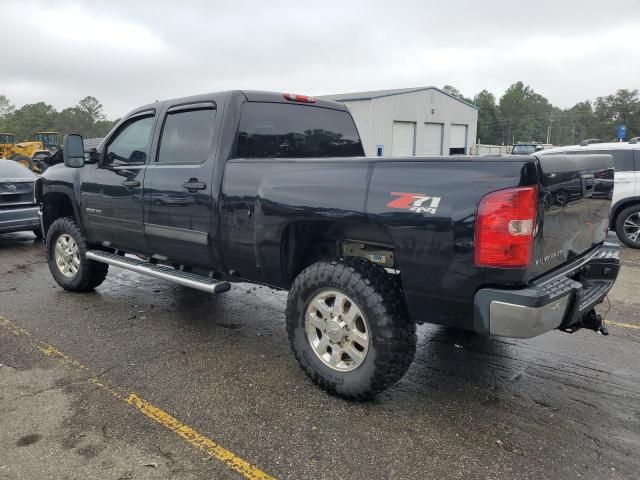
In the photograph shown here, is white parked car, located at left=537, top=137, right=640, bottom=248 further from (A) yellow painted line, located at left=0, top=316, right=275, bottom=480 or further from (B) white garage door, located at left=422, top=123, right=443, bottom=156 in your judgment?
(B) white garage door, located at left=422, top=123, right=443, bottom=156

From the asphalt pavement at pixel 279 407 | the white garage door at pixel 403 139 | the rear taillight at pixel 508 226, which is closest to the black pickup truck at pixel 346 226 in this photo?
the rear taillight at pixel 508 226

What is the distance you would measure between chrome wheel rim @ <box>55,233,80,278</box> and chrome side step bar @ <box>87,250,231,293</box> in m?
0.42

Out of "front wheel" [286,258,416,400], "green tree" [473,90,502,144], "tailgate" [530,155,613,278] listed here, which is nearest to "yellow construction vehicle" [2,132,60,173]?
"front wheel" [286,258,416,400]

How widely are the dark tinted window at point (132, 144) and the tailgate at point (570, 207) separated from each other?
3395 mm

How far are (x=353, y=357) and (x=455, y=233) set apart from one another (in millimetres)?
1035

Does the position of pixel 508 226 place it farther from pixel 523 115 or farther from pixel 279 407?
pixel 523 115

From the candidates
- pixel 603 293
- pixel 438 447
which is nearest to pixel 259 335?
pixel 438 447

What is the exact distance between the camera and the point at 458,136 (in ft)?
131

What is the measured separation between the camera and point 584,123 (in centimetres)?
10412

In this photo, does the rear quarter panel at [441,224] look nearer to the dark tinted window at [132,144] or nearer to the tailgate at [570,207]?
the tailgate at [570,207]

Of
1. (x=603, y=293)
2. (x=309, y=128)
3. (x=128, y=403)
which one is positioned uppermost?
(x=309, y=128)

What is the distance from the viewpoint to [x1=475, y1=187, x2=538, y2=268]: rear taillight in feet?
8.48

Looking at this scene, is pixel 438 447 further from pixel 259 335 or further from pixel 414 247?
pixel 259 335

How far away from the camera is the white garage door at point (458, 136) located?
128ft
